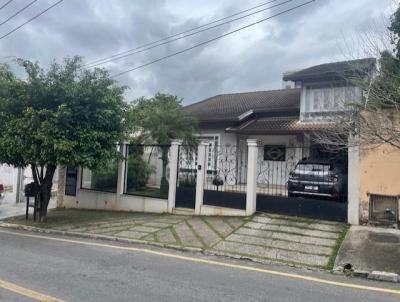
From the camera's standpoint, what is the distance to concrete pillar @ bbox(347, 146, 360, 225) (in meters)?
9.91

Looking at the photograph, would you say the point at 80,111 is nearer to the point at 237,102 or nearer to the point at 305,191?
the point at 305,191

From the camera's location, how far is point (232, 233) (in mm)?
9547

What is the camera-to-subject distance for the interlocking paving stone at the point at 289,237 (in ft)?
28.1

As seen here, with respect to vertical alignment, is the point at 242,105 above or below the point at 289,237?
above

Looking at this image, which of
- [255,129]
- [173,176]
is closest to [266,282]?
[173,176]

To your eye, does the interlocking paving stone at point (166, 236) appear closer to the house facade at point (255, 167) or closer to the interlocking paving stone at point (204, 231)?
the interlocking paving stone at point (204, 231)

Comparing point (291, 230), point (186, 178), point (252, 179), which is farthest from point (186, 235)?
point (186, 178)

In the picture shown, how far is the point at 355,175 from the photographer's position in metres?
10.1

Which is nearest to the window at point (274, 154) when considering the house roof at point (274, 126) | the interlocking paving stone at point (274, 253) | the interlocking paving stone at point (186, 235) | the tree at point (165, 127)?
the house roof at point (274, 126)

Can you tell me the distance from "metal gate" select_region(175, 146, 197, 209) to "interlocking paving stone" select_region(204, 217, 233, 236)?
4.00ft

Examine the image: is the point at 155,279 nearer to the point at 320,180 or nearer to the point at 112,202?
the point at 320,180

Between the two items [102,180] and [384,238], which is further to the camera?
[102,180]

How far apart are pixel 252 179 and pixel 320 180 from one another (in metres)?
1.94

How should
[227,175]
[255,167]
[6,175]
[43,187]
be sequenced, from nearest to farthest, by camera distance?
[255,167] → [43,187] → [227,175] → [6,175]
